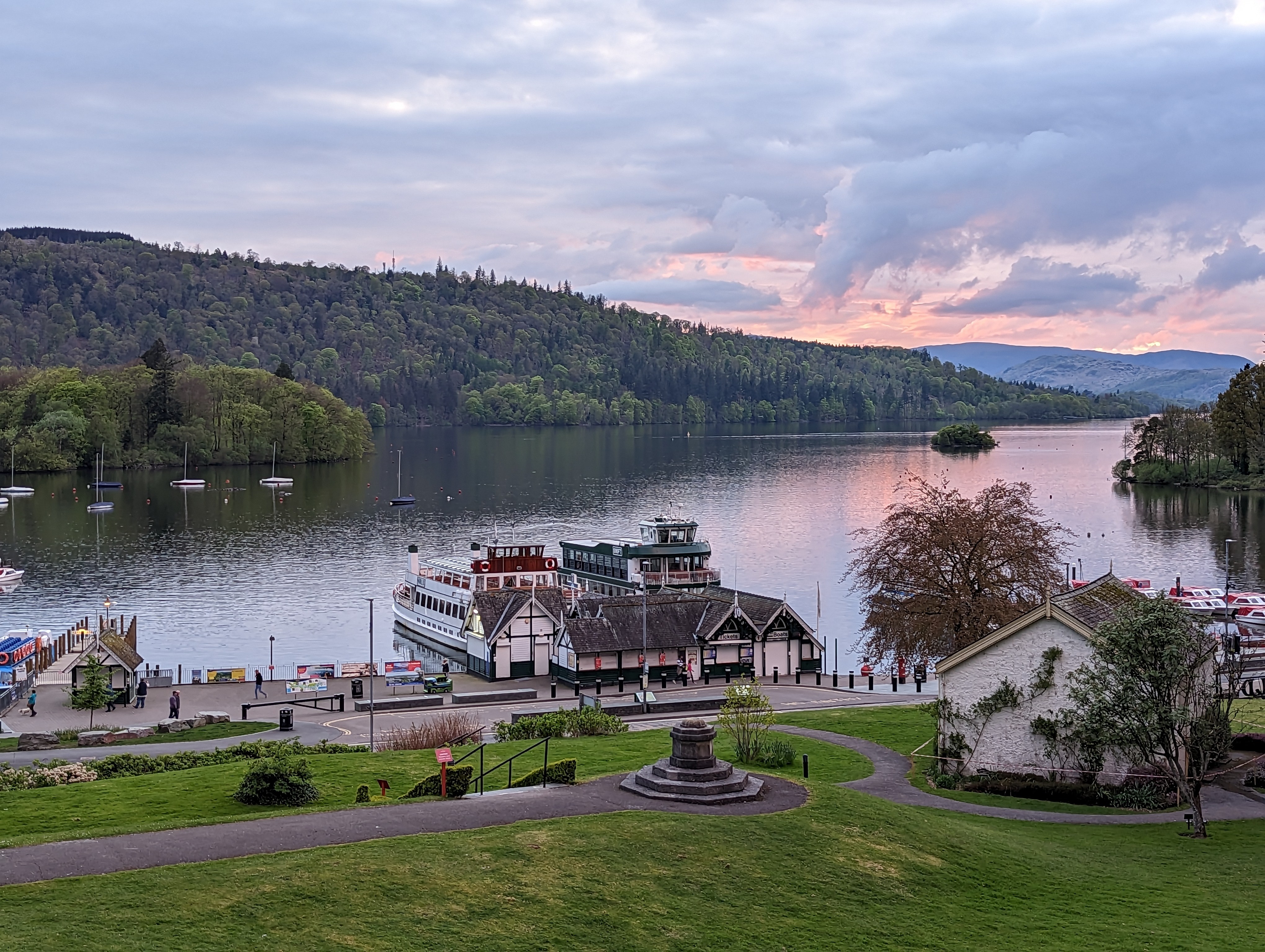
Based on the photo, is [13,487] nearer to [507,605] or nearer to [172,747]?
[507,605]

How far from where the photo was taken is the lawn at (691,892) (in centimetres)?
1895

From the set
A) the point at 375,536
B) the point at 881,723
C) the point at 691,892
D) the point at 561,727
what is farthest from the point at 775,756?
the point at 375,536

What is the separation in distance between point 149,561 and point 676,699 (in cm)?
6877

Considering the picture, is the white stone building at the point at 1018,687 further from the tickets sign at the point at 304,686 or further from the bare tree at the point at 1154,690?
the tickets sign at the point at 304,686

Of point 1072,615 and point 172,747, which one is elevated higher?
point 1072,615

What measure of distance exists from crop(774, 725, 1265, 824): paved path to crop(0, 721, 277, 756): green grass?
22.8m

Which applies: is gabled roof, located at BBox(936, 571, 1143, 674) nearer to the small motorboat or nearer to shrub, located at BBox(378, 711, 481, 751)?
shrub, located at BBox(378, 711, 481, 751)

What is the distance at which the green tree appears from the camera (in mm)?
49875

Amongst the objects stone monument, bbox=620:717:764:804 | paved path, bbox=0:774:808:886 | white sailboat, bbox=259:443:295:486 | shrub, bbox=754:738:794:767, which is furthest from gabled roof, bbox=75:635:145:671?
white sailboat, bbox=259:443:295:486

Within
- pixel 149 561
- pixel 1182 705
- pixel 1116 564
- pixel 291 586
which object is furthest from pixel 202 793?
pixel 1116 564

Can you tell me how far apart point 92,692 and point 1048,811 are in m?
36.2

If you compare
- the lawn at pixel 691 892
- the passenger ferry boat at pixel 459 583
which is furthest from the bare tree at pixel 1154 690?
the passenger ferry boat at pixel 459 583

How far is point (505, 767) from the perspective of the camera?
33.2 m

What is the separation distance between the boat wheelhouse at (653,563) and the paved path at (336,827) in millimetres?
51519
